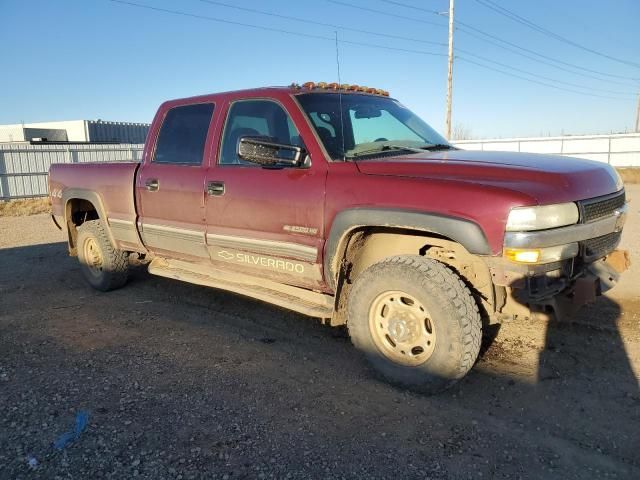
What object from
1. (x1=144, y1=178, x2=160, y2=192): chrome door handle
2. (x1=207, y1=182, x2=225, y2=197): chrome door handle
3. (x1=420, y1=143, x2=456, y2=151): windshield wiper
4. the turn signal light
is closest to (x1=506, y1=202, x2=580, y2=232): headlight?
the turn signal light

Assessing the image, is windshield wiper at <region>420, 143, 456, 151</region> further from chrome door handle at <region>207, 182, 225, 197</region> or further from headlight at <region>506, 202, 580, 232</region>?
chrome door handle at <region>207, 182, 225, 197</region>

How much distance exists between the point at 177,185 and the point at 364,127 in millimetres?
1809

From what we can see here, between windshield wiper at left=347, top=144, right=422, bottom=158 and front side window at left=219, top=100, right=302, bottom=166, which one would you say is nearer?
windshield wiper at left=347, top=144, right=422, bottom=158

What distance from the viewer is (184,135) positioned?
4.70m

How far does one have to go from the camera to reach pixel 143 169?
495 centimetres

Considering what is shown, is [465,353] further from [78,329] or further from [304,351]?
[78,329]

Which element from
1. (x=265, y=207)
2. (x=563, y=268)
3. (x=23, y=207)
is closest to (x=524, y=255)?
(x=563, y=268)

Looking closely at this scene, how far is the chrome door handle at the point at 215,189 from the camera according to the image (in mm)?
4135

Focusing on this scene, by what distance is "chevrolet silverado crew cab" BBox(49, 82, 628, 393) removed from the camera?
2.85 m

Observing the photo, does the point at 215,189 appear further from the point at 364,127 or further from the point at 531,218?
the point at 531,218

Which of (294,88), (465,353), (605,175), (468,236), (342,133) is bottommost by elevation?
(465,353)

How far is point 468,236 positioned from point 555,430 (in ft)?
4.02

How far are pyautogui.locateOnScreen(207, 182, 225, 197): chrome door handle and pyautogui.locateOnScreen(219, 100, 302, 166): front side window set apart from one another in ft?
0.66

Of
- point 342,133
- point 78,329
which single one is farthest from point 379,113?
point 78,329
